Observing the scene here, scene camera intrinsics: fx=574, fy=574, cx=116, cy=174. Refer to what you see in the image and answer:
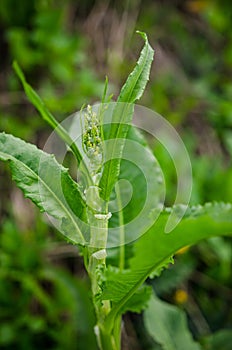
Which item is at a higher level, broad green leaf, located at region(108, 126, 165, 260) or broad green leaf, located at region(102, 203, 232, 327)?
broad green leaf, located at region(108, 126, 165, 260)

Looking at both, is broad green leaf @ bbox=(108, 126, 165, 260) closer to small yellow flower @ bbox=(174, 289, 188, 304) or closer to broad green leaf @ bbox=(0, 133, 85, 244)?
broad green leaf @ bbox=(0, 133, 85, 244)

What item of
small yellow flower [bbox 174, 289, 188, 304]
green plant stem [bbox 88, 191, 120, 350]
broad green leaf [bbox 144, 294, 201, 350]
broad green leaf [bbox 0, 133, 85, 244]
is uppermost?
broad green leaf [bbox 0, 133, 85, 244]

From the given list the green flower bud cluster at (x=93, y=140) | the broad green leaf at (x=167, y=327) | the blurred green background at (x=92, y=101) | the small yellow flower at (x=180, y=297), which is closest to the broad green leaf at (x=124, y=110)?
the green flower bud cluster at (x=93, y=140)

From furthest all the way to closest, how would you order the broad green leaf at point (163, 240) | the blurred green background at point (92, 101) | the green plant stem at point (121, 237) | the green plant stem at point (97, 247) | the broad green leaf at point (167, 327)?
the blurred green background at point (92, 101)
the broad green leaf at point (167, 327)
the green plant stem at point (121, 237)
the green plant stem at point (97, 247)
the broad green leaf at point (163, 240)

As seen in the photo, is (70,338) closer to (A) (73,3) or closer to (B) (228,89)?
(B) (228,89)

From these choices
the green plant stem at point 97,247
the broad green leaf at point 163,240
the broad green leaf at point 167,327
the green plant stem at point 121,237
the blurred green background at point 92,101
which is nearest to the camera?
the broad green leaf at point 163,240

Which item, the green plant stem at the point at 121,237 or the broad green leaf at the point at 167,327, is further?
the broad green leaf at the point at 167,327

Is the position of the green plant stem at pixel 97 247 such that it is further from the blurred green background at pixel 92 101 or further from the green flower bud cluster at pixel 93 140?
the blurred green background at pixel 92 101

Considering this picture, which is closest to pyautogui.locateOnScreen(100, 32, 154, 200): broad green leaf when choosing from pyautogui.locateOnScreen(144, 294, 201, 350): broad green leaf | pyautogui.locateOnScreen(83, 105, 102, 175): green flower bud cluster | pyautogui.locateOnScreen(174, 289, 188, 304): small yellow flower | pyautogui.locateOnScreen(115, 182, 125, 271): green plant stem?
pyautogui.locateOnScreen(83, 105, 102, 175): green flower bud cluster
